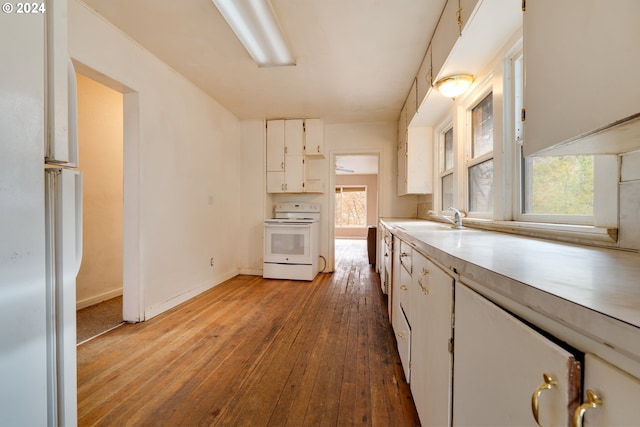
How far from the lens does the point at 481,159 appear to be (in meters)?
1.91

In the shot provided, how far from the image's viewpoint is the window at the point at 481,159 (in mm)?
1849

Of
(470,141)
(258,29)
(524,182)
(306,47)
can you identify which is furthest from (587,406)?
(306,47)

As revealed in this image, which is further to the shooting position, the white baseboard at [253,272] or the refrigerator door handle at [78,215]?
the white baseboard at [253,272]

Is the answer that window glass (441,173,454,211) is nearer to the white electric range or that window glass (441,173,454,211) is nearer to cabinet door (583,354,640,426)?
the white electric range

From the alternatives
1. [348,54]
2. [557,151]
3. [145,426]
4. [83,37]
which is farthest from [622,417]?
[83,37]

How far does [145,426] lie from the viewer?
1.20 m

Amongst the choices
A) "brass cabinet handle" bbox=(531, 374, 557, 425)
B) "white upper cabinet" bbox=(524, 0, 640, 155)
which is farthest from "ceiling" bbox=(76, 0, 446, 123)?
"brass cabinet handle" bbox=(531, 374, 557, 425)

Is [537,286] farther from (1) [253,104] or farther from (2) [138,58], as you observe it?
(1) [253,104]

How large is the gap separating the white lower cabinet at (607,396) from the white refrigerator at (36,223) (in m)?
1.11

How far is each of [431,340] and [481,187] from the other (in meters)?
1.48

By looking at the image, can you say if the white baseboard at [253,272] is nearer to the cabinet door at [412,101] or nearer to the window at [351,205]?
the cabinet door at [412,101]

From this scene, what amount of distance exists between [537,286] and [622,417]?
6.4 inches

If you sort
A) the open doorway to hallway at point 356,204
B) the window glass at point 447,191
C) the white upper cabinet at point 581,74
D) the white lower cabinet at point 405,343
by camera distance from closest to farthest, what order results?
1. the white upper cabinet at point 581,74
2. the white lower cabinet at point 405,343
3. the window glass at point 447,191
4. the open doorway to hallway at point 356,204

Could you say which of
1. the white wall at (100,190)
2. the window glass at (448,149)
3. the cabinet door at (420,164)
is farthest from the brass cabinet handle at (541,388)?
the white wall at (100,190)
